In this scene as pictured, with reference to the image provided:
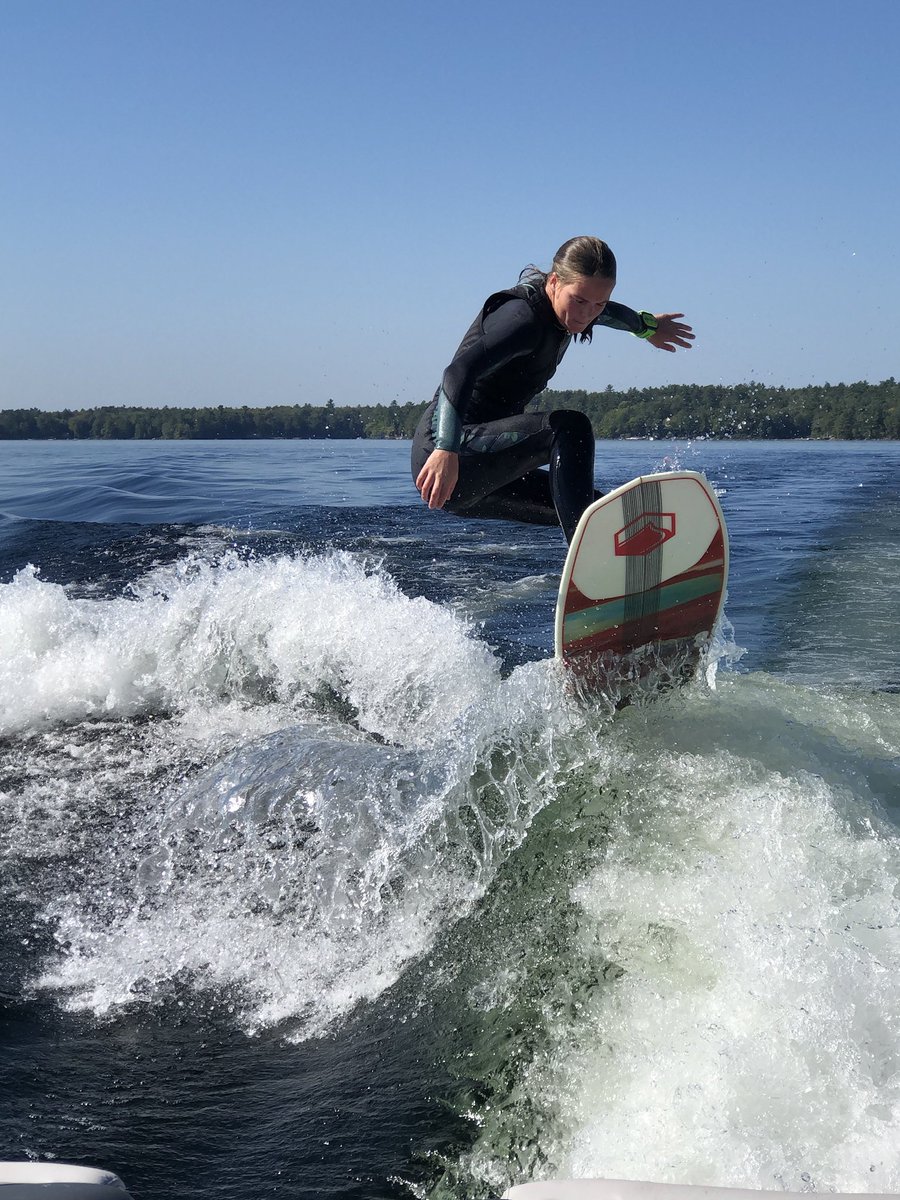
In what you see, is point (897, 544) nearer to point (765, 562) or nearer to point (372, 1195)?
point (765, 562)

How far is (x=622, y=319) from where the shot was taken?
17.3ft

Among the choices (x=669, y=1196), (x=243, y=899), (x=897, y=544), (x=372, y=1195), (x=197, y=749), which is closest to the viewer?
(x=669, y=1196)

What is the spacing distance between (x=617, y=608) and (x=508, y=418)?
Result: 107cm

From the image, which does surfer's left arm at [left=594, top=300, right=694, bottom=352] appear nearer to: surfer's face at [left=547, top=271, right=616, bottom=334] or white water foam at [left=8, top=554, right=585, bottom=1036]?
surfer's face at [left=547, top=271, right=616, bottom=334]

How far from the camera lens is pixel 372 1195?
8.27ft

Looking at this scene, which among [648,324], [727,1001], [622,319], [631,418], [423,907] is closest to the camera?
[727,1001]

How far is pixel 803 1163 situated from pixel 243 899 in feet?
8.00

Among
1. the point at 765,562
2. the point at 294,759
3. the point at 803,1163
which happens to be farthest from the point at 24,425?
the point at 803,1163

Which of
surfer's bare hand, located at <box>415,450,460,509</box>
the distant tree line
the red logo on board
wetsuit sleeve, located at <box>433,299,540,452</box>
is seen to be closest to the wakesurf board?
the red logo on board

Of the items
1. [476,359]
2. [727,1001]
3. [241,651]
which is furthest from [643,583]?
[241,651]

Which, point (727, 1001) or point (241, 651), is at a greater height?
point (241, 651)

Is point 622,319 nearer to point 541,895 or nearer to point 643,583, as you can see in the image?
point 643,583

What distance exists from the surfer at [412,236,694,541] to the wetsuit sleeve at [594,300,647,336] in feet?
1.64

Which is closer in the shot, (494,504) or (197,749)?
(494,504)
